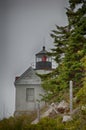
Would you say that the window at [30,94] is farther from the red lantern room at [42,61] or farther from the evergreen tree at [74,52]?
the evergreen tree at [74,52]

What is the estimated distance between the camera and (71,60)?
49.3 ft

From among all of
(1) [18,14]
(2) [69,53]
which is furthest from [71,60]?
(1) [18,14]

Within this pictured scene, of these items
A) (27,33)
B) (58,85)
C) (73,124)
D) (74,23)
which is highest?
(74,23)

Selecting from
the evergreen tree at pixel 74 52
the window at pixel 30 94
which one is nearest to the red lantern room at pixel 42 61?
the window at pixel 30 94

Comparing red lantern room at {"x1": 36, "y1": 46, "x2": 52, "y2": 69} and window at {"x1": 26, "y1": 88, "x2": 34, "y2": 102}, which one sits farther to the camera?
red lantern room at {"x1": 36, "y1": 46, "x2": 52, "y2": 69}

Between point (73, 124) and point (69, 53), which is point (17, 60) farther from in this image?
point (69, 53)

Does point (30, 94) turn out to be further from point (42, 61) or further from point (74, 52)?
point (74, 52)

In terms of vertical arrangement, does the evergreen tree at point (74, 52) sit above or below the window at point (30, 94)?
above

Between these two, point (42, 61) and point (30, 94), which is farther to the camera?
point (42, 61)

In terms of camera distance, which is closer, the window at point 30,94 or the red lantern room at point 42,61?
the window at point 30,94

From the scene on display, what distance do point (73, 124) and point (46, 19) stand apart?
2488mm

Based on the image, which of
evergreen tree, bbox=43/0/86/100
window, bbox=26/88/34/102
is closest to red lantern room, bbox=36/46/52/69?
window, bbox=26/88/34/102

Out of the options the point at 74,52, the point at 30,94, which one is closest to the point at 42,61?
the point at 30,94

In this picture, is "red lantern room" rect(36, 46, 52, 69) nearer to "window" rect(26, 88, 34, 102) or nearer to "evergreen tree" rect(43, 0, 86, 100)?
"window" rect(26, 88, 34, 102)
